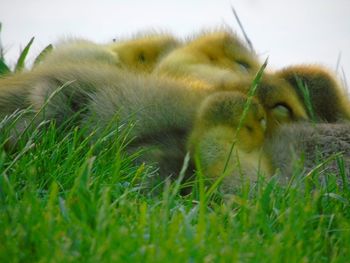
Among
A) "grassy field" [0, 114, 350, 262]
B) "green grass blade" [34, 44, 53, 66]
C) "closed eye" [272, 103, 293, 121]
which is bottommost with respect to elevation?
"closed eye" [272, 103, 293, 121]

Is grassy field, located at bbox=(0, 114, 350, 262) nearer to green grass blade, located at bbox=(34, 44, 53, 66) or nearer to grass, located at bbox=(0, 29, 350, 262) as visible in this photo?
grass, located at bbox=(0, 29, 350, 262)

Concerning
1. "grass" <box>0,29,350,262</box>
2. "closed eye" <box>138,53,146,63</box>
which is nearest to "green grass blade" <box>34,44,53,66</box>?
"closed eye" <box>138,53,146,63</box>

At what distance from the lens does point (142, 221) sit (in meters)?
1.27

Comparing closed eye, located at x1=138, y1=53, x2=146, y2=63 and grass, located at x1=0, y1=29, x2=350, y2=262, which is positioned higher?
closed eye, located at x1=138, y1=53, x2=146, y2=63

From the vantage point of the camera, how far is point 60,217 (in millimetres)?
1227

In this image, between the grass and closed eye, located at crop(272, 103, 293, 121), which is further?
closed eye, located at crop(272, 103, 293, 121)

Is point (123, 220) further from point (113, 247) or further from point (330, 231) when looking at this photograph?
point (330, 231)

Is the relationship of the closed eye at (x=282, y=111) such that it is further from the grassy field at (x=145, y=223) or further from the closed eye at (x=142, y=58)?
the closed eye at (x=142, y=58)

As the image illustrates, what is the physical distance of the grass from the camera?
1114mm

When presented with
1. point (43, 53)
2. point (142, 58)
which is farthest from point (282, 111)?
point (43, 53)

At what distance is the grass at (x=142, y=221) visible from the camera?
1.11 m

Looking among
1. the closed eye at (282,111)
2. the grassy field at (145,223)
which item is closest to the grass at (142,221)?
the grassy field at (145,223)

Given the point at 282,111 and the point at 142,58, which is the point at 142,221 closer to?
the point at 282,111

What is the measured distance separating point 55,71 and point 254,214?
1.03 metres
